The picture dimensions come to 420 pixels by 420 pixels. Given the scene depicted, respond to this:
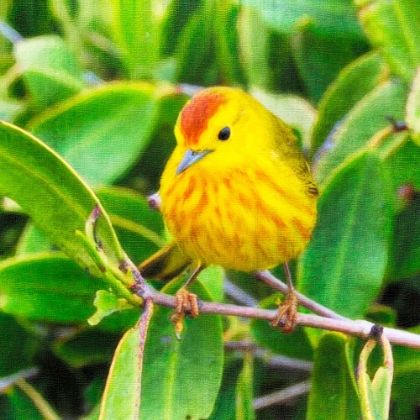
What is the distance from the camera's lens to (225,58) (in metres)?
1.67

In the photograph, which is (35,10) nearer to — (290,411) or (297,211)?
(297,211)

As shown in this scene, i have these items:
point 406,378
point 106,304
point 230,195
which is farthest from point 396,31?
point 106,304

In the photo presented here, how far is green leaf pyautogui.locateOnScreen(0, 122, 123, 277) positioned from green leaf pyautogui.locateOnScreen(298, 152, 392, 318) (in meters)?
0.47

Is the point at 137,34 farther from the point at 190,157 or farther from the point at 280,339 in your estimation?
the point at 280,339

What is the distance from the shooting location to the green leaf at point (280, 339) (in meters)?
1.38

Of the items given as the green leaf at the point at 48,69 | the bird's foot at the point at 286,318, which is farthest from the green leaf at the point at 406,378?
the green leaf at the point at 48,69

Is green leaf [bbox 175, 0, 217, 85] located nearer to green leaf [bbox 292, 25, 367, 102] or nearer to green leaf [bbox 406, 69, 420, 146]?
green leaf [bbox 292, 25, 367, 102]

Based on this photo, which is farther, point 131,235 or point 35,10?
point 35,10

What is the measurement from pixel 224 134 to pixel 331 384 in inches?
21.5

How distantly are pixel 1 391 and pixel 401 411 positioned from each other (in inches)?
34.0

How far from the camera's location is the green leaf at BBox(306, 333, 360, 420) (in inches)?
47.1

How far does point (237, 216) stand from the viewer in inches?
54.1

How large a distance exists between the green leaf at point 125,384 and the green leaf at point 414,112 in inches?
24.1

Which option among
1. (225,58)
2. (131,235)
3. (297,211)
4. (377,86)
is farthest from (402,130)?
(131,235)
